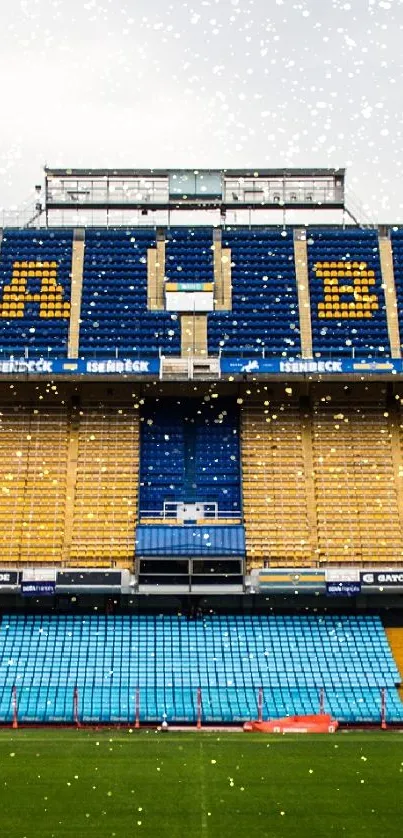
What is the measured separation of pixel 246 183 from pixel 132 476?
52.5ft

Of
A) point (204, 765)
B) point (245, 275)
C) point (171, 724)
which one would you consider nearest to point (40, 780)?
point (204, 765)

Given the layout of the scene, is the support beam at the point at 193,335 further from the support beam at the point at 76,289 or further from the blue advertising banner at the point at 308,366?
the support beam at the point at 76,289

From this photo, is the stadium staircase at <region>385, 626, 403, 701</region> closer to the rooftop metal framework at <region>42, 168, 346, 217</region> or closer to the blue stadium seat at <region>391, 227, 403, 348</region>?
the blue stadium seat at <region>391, 227, 403, 348</region>

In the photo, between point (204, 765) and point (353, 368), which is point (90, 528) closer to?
point (353, 368)

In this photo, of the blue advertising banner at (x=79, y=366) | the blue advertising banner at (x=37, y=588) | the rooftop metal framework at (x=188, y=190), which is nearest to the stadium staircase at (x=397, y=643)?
the blue advertising banner at (x=37, y=588)

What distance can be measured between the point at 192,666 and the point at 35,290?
54.3 feet

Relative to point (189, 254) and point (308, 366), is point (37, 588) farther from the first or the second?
point (189, 254)

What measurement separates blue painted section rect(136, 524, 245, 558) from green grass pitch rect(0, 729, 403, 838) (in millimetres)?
7560

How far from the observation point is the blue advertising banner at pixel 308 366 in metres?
33.2

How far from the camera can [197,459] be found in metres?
34.3

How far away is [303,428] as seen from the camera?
34875 millimetres

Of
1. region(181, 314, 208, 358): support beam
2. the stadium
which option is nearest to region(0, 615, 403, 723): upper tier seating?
the stadium

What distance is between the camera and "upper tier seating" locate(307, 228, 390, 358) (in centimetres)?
3556

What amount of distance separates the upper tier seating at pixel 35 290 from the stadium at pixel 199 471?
0.10 m
